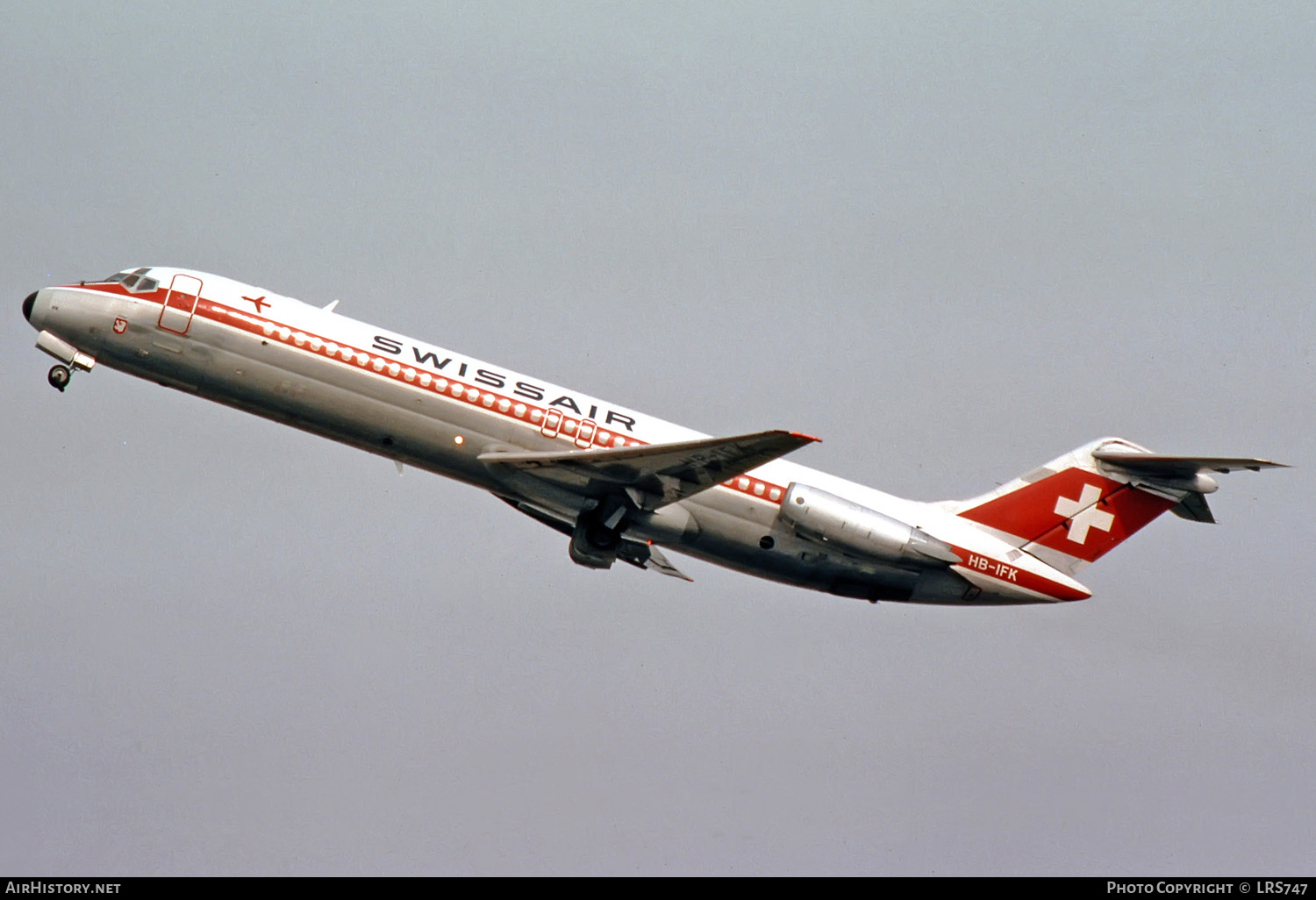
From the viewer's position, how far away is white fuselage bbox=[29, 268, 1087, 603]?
98.2ft

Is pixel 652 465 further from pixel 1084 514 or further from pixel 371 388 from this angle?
pixel 1084 514

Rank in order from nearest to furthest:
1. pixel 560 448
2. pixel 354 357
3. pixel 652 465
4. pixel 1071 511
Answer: pixel 652 465, pixel 354 357, pixel 560 448, pixel 1071 511

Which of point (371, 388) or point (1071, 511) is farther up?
point (1071, 511)

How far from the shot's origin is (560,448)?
30.9 metres

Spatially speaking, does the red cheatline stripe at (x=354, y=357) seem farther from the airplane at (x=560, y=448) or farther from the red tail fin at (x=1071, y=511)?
the red tail fin at (x=1071, y=511)

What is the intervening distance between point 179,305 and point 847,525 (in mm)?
14370

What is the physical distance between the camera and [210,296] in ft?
99.0

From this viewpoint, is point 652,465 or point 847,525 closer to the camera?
point 652,465

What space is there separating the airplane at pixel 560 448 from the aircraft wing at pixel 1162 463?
59 millimetres

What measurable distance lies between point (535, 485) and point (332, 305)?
18.7 feet

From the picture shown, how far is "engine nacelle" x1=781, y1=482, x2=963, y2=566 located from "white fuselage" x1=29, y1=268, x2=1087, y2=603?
1.40ft

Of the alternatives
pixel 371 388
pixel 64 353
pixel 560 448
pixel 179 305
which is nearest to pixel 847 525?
pixel 560 448
